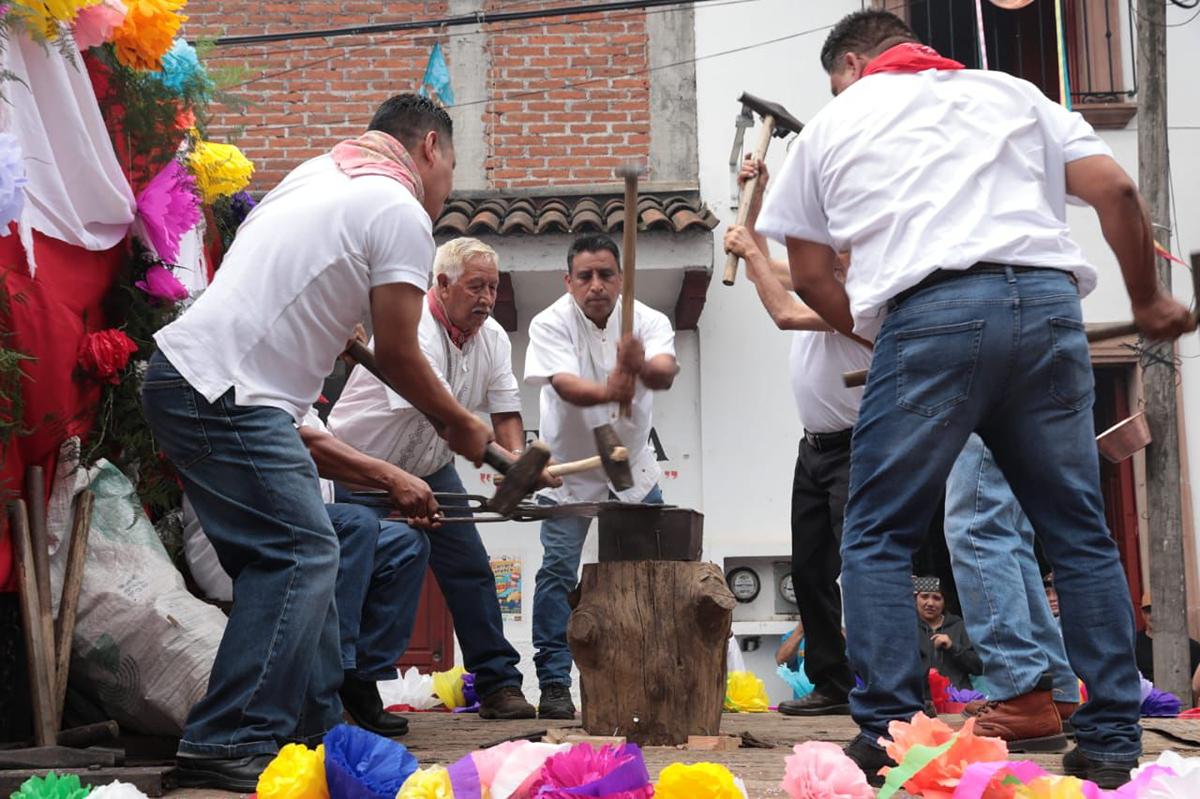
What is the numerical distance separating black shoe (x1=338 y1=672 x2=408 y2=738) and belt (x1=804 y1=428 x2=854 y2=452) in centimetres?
196

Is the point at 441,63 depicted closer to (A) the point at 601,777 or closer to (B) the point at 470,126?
(B) the point at 470,126

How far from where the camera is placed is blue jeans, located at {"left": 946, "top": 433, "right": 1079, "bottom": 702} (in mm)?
4363

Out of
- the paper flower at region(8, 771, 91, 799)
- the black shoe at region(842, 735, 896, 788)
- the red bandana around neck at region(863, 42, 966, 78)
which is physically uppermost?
the red bandana around neck at region(863, 42, 966, 78)

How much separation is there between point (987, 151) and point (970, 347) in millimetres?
524

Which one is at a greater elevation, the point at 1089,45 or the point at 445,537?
the point at 1089,45

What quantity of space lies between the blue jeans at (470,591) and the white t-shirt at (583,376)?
22.8 inches

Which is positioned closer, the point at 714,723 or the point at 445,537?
the point at 714,723

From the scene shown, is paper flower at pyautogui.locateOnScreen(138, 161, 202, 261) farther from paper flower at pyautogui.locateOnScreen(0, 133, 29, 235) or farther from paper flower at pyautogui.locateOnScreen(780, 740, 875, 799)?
paper flower at pyautogui.locateOnScreen(780, 740, 875, 799)

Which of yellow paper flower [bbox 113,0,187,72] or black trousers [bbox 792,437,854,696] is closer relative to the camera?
yellow paper flower [bbox 113,0,187,72]

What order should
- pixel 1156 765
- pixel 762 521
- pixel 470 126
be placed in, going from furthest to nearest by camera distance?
1. pixel 470 126
2. pixel 762 521
3. pixel 1156 765

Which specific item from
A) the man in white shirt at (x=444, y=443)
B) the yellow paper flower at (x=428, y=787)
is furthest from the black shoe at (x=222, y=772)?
the man in white shirt at (x=444, y=443)

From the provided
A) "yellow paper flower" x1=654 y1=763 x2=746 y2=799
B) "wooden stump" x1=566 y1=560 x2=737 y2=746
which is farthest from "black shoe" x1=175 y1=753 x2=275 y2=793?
"wooden stump" x1=566 y1=560 x2=737 y2=746

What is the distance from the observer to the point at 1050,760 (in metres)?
3.87

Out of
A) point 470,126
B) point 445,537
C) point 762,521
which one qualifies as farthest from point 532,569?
point 445,537
